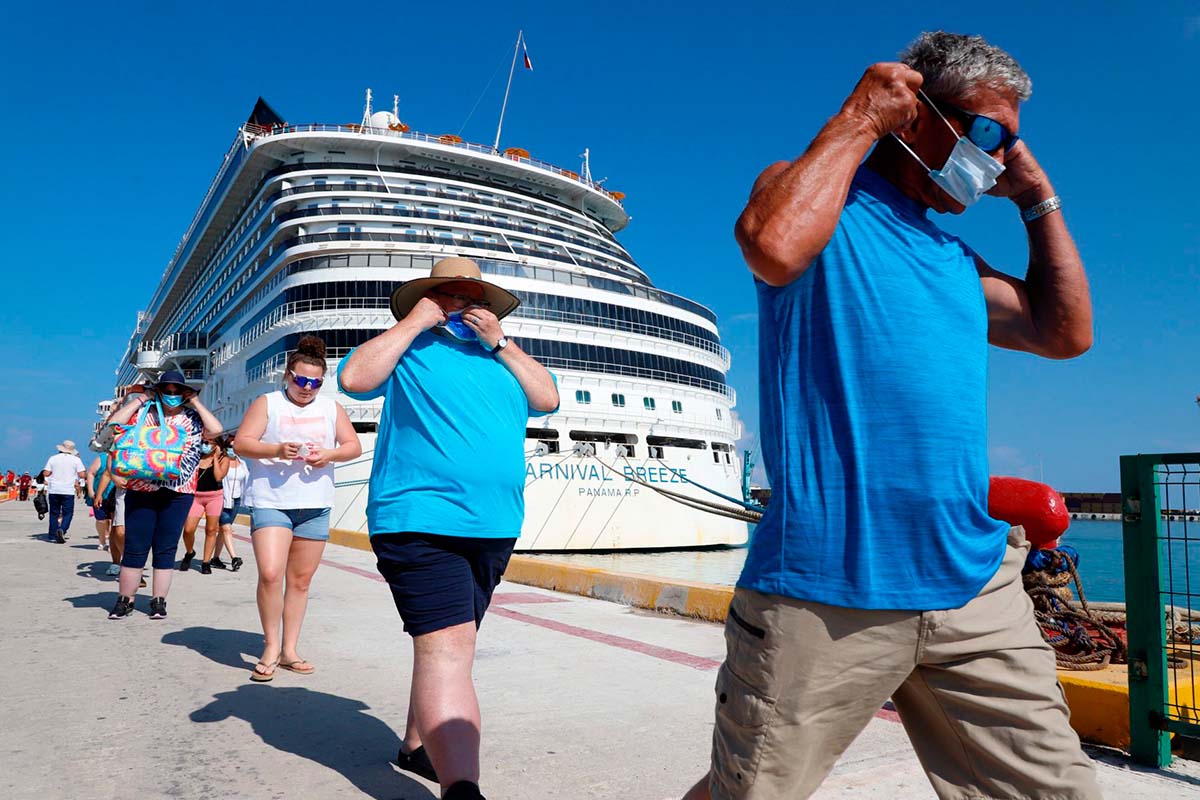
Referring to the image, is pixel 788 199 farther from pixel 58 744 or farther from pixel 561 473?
pixel 561 473

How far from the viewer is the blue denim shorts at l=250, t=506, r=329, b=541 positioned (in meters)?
4.05

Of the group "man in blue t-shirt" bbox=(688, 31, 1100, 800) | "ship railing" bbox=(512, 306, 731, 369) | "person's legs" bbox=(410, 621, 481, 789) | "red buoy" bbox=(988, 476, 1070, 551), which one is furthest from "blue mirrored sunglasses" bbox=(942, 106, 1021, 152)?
"ship railing" bbox=(512, 306, 731, 369)

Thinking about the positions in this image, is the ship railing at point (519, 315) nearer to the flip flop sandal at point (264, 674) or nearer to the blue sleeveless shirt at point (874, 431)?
the flip flop sandal at point (264, 674)

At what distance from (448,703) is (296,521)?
7.31ft

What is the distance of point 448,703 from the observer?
222 centimetres

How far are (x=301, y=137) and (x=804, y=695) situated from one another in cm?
3138

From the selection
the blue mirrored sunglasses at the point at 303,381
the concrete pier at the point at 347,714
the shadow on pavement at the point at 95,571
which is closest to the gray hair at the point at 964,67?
the concrete pier at the point at 347,714

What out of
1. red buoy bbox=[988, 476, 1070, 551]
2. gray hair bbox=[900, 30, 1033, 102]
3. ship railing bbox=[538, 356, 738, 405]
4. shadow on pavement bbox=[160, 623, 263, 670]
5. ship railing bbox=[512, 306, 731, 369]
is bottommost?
shadow on pavement bbox=[160, 623, 263, 670]

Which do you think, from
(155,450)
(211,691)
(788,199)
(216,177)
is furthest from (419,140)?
(788,199)

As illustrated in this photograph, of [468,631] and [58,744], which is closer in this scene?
[468,631]

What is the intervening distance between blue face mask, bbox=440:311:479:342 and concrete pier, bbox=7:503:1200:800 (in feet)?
4.41

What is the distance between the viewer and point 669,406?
21.9 m

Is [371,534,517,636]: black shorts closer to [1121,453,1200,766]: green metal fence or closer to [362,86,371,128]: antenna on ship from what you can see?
[1121,453,1200,766]: green metal fence

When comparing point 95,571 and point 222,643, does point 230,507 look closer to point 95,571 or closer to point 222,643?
point 95,571
